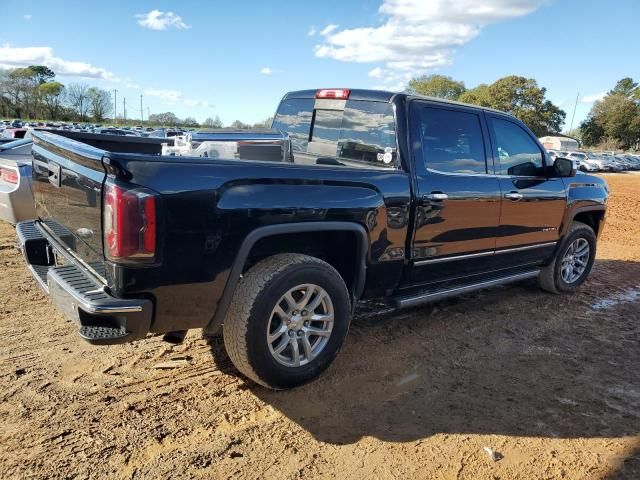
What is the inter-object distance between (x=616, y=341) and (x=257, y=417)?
326 cm

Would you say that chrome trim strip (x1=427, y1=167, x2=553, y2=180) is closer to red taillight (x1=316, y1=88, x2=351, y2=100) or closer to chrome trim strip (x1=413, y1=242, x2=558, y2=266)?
chrome trim strip (x1=413, y1=242, x2=558, y2=266)

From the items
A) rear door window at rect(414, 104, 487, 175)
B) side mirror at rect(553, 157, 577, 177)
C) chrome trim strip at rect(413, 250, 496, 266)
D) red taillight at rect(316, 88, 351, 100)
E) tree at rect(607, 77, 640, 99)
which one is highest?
tree at rect(607, 77, 640, 99)

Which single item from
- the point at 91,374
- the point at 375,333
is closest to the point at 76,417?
the point at 91,374

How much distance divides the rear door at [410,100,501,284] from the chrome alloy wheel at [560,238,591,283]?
1.63 m

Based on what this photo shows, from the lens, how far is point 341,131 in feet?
13.8

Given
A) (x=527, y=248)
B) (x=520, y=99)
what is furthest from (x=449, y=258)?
(x=520, y=99)

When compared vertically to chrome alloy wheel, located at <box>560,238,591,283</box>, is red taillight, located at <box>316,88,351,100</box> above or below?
above

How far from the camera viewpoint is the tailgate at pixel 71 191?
2.64 metres

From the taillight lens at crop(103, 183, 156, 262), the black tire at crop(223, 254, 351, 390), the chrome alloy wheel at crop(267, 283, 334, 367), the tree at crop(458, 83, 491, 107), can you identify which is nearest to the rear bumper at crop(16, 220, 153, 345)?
the taillight lens at crop(103, 183, 156, 262)

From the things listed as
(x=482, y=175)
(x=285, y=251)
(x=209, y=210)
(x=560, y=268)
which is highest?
(x=482, y=175)

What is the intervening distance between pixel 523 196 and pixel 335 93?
1979 mm

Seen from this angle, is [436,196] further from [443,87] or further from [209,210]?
[443,87]

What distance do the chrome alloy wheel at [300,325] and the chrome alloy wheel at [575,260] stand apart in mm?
3493

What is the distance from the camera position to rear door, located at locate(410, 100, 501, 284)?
378 cm
